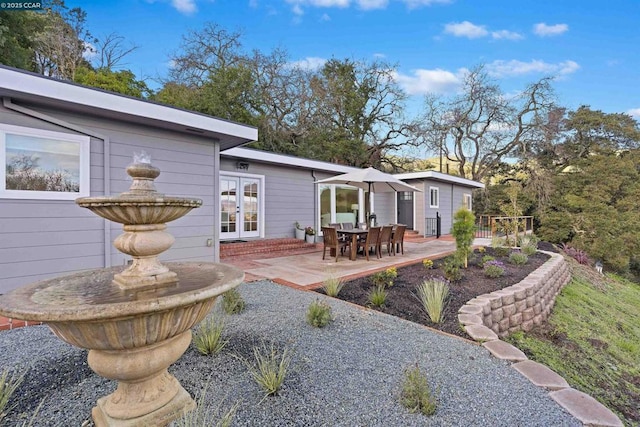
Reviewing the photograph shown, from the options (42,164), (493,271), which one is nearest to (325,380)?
(42,164)

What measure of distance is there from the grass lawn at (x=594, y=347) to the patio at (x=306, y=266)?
2.59 metres

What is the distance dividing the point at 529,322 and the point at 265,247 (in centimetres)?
574

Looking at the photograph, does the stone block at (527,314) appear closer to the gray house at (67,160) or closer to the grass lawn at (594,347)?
the grass lawn at (594,347)

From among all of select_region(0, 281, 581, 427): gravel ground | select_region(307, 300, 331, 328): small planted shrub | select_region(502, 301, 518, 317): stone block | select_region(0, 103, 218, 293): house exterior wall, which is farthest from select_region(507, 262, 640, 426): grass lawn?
select_region(0, 103, 218, 293): house exterior wall

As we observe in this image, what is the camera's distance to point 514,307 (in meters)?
4.30

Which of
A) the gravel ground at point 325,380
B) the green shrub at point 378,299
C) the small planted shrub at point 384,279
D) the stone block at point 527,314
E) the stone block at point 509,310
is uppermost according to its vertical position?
the small planted shrub at point 384,279

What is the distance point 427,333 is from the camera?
121 inches

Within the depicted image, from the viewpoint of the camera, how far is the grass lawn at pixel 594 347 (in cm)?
313

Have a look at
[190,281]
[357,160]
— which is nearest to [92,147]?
[190,281]

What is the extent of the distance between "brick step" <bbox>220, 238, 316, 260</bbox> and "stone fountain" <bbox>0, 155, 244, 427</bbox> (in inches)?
208

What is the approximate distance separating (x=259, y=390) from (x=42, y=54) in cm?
1657

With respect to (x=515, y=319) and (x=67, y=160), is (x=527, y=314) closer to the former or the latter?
(x=515, y=319)

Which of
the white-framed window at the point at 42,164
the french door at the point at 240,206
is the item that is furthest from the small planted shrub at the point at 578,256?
the white-framed window at the point at 42,164

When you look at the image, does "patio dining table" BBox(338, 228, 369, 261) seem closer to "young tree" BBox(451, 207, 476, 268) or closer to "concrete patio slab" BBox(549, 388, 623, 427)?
"young tree" BBox(451, 207, 476, 268)
